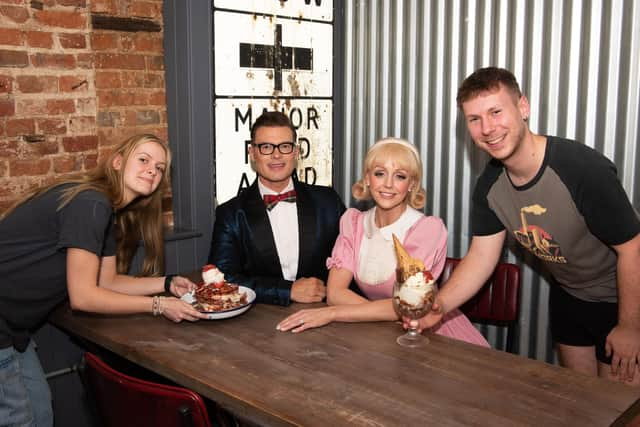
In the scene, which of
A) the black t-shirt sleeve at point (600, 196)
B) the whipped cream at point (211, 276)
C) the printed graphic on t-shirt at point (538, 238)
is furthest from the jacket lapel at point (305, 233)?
the black t-shirt sleeve at point (600, 196)

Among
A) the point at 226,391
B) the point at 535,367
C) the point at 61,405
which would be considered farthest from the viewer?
the point at 61,405

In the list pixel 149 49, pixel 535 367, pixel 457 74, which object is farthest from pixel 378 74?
pixel 535 367

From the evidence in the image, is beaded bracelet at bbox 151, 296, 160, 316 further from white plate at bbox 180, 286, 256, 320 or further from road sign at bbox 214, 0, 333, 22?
road sign at bbox 214, 0, 333, 22

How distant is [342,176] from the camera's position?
4.07 metres

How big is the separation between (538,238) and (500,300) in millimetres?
453

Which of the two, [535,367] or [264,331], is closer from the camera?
[535,367]

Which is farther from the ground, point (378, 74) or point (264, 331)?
point (378, 74)

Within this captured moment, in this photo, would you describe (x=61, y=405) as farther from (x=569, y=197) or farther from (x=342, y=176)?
(x=569, y=197)

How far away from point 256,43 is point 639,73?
1.90 m

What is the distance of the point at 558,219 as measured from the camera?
2.37m

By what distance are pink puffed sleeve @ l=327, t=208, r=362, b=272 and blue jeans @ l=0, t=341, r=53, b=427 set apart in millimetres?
1178

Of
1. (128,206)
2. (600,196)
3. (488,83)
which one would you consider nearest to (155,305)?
(128,206)

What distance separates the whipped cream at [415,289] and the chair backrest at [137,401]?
0.75 metres

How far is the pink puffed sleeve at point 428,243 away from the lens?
2566 mm
